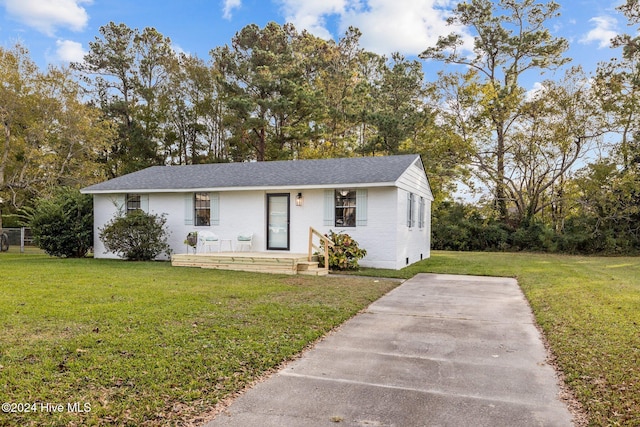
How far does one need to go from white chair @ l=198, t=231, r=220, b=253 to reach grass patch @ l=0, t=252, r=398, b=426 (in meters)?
4.83

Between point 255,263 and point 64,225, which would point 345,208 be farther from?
point 64,225

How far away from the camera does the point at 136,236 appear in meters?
13.2

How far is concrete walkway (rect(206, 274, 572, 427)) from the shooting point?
2.98 meters

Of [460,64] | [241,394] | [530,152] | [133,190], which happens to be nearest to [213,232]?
[133,190]

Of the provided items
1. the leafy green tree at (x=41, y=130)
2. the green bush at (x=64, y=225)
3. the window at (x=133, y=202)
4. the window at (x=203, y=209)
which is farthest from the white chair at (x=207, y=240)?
the leafy green tree at (x=41, y=130)

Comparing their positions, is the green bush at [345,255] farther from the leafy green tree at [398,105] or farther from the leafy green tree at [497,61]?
the leafy green tree at [398,105]

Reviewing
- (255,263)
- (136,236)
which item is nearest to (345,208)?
(255,263)

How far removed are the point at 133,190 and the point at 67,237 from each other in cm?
260

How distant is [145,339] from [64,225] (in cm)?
1186

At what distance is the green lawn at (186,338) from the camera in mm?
3094

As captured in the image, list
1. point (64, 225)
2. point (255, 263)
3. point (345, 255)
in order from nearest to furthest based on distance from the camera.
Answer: point (255, 263), point (345, 255), point (64, 225)

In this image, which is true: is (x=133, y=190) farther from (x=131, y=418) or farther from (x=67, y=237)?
(x=131, y=418)

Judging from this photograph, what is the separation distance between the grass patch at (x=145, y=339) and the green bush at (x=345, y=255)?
285 centimetres

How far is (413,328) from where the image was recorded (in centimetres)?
550
